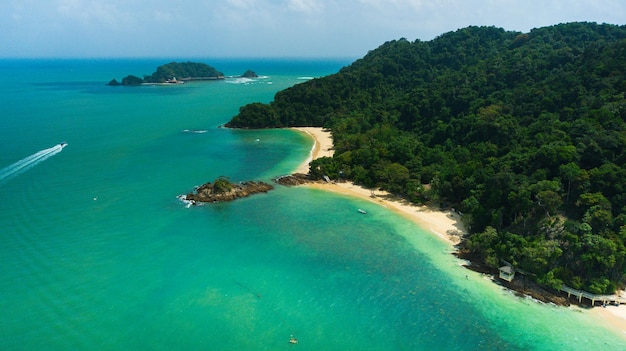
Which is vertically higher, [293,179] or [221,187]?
[221,187]

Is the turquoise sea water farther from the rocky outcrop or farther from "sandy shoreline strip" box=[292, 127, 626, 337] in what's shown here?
the rocky outcrop

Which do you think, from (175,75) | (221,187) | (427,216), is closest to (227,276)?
(221,187)

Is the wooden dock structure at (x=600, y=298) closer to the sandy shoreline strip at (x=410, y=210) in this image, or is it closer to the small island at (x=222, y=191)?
the sandy shoreline strip at (x=410, y=210)

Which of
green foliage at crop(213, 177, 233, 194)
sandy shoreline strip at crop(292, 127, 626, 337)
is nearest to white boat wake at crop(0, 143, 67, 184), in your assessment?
green foliage at crop(213, 177, 233, 194)

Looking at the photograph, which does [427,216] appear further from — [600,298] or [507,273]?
[600,298]

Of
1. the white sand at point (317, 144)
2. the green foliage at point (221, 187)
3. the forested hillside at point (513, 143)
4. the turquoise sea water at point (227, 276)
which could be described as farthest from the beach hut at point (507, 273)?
the white sand at point (317, 144)

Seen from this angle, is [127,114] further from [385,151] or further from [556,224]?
[556,224]
